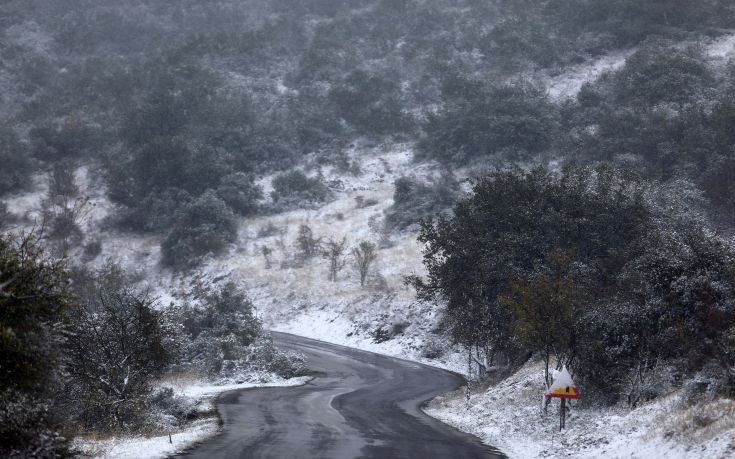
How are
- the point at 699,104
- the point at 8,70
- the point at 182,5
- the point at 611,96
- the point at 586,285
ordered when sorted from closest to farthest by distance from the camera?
the point at 586,285, the point at 699,104, the point at 611,96, the point at 8,70, the point at 182,5

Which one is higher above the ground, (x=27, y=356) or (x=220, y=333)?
(x=27, y=356)

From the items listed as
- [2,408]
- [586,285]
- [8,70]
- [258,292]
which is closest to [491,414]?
[586,285]

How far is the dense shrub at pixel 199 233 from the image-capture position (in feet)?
194

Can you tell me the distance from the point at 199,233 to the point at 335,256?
16.1 meters

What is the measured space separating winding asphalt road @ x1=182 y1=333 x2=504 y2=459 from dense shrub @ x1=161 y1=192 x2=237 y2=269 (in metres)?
27.4

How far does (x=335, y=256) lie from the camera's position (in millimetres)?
51812

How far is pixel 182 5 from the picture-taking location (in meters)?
107

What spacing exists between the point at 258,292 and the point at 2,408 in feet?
138

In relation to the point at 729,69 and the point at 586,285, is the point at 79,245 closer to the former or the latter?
the point at 586,285

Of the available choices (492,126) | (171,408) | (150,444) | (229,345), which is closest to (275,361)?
(229,345)

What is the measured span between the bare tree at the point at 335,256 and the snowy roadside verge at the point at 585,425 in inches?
1033

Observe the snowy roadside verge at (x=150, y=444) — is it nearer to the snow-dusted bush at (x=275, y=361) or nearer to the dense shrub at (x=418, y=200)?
the snow-dusted bush at (x=275, y=361)

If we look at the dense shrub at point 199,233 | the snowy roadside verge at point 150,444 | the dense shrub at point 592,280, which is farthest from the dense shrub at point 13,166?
the snowy roadside verge at point 150,444

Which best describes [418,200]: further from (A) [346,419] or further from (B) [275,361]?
(A) [346,419]
